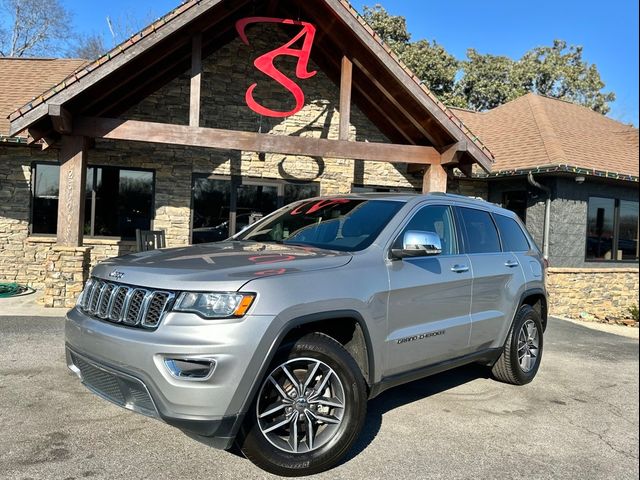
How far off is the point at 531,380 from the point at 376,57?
604cm

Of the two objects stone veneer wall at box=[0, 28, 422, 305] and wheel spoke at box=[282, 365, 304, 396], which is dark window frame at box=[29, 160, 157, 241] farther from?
wheel spoke at box=[282, 365, 304, 396]

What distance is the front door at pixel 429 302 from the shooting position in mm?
3756

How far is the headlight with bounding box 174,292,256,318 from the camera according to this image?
296cm

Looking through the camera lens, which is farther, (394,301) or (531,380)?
(531,380)

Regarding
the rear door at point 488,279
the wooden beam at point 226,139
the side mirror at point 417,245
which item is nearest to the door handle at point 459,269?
the rear door at point 488,279

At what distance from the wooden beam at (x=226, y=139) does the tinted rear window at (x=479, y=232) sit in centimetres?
461

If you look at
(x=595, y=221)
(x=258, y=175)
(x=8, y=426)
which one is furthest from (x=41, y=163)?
(x=595, y=221)

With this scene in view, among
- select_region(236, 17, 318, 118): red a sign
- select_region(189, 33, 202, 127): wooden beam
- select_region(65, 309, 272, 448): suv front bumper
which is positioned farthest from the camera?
select_region(236, 17, 318, 118): red a sign

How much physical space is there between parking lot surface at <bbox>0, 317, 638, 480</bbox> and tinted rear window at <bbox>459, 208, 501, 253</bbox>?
4.72 ft

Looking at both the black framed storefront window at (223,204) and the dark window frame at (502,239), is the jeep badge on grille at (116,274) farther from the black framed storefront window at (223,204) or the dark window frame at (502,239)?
the black framed storefront window at (223,204)

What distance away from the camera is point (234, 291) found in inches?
117

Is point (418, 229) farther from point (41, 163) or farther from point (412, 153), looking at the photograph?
point (41, 163)

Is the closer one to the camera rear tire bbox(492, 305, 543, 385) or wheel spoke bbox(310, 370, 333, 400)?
wheel spoke bbox(310, 370, 333, 400)

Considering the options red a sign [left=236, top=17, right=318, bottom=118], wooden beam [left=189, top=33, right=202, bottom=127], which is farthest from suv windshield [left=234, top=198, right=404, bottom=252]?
red a sign [left=236, top=17, right=318, bottom=118]
